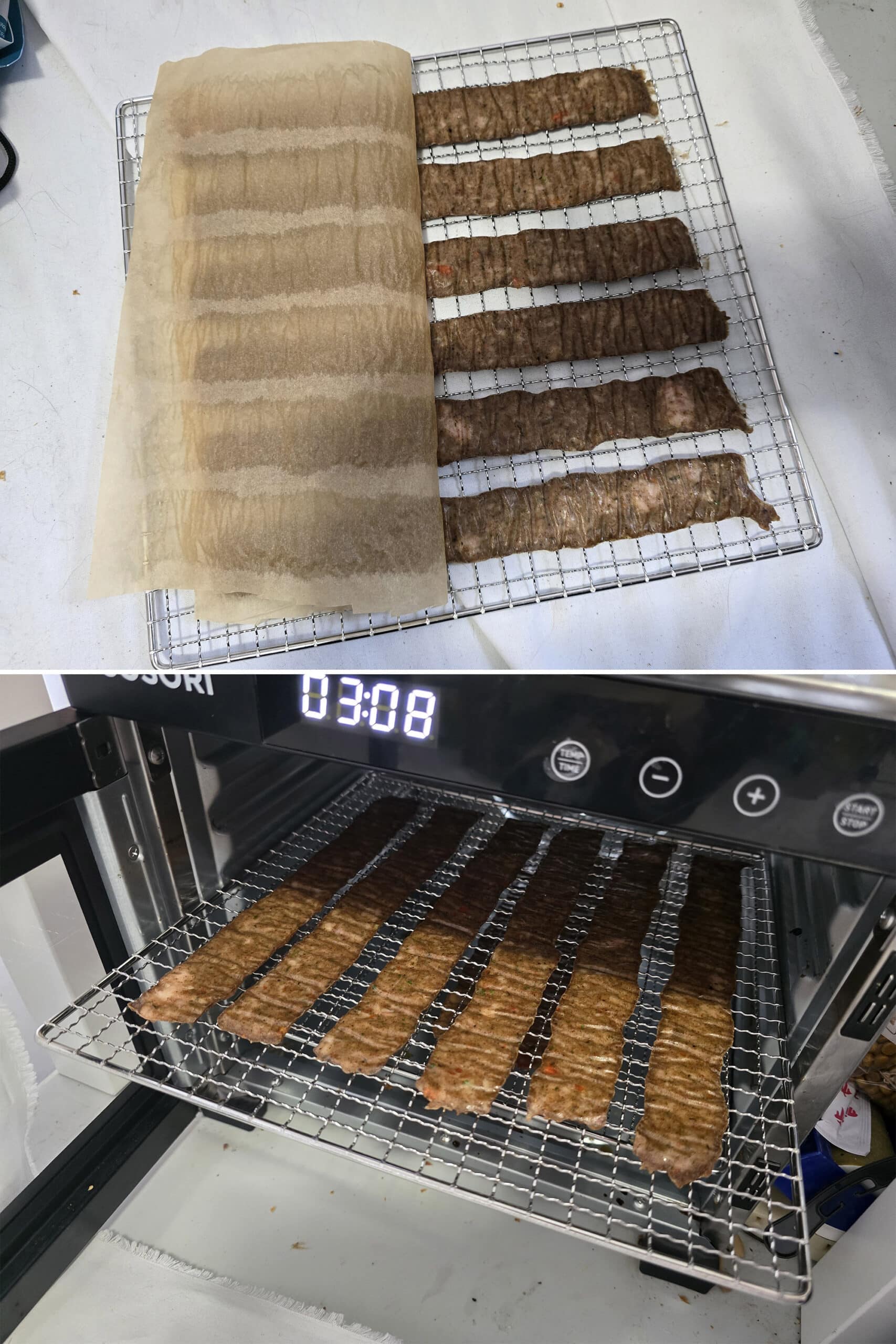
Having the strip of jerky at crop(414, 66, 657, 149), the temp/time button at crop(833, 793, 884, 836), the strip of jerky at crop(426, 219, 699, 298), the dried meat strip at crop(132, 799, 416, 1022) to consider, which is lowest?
the dried meat strip at crop(132, 799, 416, 1022)

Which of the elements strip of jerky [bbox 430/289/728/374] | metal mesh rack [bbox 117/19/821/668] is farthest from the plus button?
strip of jerky [bbox 430/289/728/374]

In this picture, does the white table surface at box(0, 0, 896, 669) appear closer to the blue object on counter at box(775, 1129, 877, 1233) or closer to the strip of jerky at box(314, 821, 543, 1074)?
the strip of jerky at box(314, 821, 543, 1074)

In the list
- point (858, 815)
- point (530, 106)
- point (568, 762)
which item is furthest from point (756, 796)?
point (530, 106)

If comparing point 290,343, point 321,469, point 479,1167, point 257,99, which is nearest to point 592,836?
point 479,1167

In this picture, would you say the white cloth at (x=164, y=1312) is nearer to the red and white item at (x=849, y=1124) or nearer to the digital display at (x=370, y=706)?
the red and white item at (x=849, y=1124)

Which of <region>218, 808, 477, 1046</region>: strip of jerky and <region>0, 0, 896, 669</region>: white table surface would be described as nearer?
<region>218, 808, 477, 1046</region>: strip of jerky

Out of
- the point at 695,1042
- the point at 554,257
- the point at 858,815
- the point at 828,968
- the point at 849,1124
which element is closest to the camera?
the point at 858,815

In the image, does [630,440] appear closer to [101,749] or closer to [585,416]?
[585,416]

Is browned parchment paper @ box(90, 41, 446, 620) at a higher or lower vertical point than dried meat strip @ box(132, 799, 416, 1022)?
higher
